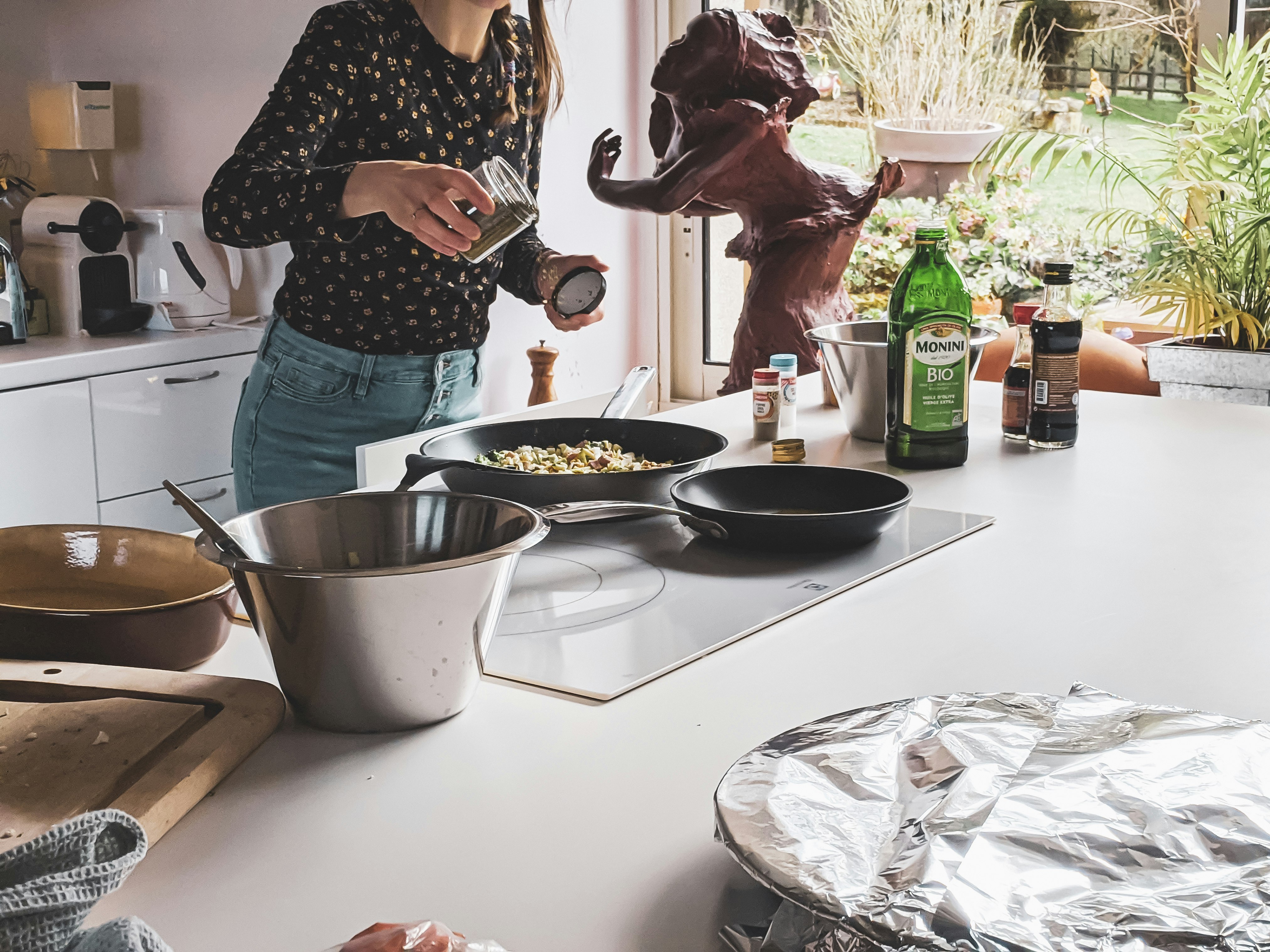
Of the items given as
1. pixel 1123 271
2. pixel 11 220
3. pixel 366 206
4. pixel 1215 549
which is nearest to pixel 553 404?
pixel 366 206

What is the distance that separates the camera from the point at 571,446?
4.56 feet

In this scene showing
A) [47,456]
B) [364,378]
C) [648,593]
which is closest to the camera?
[648,593]

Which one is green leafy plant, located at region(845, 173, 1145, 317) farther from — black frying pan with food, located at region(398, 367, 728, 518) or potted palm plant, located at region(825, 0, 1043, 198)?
black frying pan with food, located at region(398, 367, 728, 518)

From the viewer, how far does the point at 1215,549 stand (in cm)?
109

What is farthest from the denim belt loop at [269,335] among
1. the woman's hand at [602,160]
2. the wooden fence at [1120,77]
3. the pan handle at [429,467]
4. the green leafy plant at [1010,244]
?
the wooden fence at [1120,77]

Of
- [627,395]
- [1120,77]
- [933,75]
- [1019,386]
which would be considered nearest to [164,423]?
[627,395]

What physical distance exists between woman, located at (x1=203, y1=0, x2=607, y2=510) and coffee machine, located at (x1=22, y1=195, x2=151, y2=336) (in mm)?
1166

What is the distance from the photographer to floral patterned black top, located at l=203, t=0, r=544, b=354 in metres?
1.47

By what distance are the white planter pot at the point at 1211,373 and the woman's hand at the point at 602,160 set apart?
4.43 ft

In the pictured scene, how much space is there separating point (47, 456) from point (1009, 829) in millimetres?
2390

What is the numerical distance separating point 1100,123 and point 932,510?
9.29 feet

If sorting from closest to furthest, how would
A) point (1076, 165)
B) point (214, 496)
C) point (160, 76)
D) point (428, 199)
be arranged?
point (428, 199) → point (214, 496) → point (160, 76) → point (1076, 165)

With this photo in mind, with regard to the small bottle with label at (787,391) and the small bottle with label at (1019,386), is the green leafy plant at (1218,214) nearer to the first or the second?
the small bottle with label at (1019,386)

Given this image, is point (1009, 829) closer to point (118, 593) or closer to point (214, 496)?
point (118, 593)
